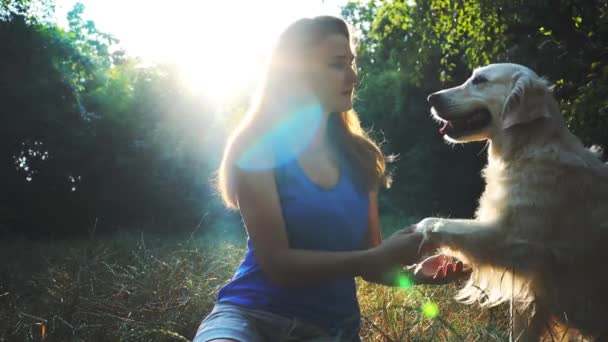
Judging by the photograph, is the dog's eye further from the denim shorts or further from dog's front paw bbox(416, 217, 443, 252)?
the denim shorts

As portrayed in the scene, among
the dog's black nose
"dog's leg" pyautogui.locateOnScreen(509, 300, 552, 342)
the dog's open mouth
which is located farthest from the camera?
the dog's black nose

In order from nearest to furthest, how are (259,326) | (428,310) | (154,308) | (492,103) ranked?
(259,326) → (428,310) → (492,103) → (154,308)

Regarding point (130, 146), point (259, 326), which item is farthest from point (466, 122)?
point (130, 146)

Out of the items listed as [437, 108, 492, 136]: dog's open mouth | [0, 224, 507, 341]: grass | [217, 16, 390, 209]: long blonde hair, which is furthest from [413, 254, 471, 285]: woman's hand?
[437, 108, 492, 136]: dog's open mouth

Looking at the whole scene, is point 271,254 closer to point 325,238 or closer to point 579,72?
point 325,238

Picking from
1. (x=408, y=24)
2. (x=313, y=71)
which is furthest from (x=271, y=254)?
(x=408, y=24)

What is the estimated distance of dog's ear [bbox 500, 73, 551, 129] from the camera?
3520 mm

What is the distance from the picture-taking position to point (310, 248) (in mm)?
2707

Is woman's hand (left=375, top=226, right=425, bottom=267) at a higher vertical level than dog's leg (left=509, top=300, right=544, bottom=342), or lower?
higher

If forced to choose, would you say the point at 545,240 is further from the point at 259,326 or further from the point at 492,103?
the point at 259,326

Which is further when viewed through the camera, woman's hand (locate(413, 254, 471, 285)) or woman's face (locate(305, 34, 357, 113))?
woman's hand (locate(413, 254, 471, 285))

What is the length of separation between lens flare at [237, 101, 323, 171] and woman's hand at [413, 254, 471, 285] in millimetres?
823

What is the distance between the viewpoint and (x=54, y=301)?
14.5 ft

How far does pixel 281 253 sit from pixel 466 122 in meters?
1.92
